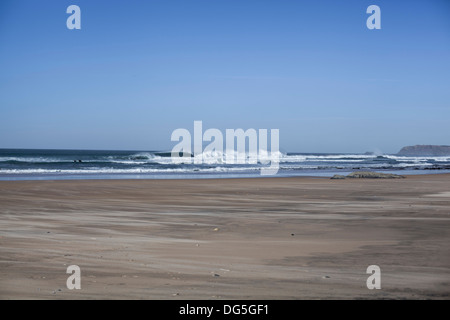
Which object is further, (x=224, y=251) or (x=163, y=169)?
(x=163, y=169)

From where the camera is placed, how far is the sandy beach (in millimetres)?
4145

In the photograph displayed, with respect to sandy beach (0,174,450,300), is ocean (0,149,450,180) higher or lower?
lower

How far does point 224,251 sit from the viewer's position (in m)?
5.88

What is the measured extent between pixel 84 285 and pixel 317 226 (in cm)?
486

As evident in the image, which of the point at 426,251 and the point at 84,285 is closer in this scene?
the point at 84,285

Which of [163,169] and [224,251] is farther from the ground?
[224,251]

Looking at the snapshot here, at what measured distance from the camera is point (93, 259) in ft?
17.3

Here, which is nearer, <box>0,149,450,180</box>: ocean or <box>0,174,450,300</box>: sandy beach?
<box>0,174,450,300</box>: sandy beach

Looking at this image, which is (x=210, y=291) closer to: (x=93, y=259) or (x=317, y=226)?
(x=93, y=259)

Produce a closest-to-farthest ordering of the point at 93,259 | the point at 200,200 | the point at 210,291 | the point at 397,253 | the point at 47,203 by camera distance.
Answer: the point at 210,291 < the point at 93,259 < the point at 397,253 < the point at 47,203 < the point at 200,200

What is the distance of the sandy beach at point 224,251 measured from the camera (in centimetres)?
414

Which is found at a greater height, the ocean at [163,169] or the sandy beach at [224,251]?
the sandy beach at [224,251]

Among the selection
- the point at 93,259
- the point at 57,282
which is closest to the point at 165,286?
the point at 57,282

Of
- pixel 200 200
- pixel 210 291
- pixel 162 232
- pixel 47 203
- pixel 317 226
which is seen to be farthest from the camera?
pixel 200 200
